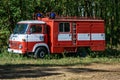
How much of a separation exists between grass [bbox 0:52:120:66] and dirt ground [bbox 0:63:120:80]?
1178 mm

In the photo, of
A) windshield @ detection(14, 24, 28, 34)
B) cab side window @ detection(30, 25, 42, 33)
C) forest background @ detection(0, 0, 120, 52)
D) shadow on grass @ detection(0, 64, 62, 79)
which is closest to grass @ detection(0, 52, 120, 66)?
windshield @ detection(14, 24, 28, 34)

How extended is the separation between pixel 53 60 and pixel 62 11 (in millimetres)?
9980

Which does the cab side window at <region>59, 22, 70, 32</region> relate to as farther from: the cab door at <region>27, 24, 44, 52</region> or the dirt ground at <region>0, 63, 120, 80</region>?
the dirt ground at <region>0, 63, 120, 80</region>

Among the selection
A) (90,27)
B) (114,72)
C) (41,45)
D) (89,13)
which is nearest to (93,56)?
(90,27)

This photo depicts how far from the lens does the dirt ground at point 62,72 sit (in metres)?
14.1

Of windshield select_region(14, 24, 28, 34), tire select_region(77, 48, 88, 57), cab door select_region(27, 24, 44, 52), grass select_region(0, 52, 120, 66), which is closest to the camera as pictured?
grass select_region(0, 52, 120, 66)

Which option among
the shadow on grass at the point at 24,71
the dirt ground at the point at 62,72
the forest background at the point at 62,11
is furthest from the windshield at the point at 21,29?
the dirt ground at the point at 62,72

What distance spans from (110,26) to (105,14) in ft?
4.11

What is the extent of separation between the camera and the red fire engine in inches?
877

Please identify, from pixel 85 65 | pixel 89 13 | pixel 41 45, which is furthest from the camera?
pixel 89 13

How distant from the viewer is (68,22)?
23109 millimetres

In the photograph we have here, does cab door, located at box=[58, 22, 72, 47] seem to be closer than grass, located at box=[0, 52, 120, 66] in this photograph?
No

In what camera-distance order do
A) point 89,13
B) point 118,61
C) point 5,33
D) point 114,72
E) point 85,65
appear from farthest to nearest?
1. point 89,13
2. point 5,33
3. point 118,61
4. point 85,65
5. point 114,72

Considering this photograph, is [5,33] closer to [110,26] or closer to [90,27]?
[90,27]
